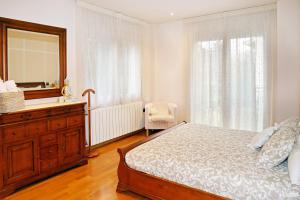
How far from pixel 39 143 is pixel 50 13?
1.96 meters

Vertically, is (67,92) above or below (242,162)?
above

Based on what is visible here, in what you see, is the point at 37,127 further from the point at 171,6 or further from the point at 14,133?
the point at 171,6

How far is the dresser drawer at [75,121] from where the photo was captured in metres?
3.32

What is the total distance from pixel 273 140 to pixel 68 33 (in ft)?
11.0

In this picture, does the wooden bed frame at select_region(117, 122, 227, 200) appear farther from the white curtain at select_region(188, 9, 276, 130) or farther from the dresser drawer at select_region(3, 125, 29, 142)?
the white curtain at select_region(188, 9, 276, 130)

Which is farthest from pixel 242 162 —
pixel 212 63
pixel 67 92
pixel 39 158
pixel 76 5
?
pixel 76 5

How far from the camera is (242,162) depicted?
2201 mm

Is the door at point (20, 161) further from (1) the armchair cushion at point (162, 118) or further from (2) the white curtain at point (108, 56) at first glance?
(1) the armchair cushion at point (162, 118)

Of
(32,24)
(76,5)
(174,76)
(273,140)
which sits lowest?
(273,140)

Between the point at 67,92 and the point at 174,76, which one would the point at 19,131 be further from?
the point at 174,76

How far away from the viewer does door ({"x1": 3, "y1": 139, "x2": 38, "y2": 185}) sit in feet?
8.62

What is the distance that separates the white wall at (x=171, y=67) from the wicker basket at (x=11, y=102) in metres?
3.57

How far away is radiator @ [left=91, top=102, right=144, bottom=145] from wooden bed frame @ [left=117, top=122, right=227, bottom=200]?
1678mm

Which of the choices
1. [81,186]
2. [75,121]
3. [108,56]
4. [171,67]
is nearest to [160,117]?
[171,67]
